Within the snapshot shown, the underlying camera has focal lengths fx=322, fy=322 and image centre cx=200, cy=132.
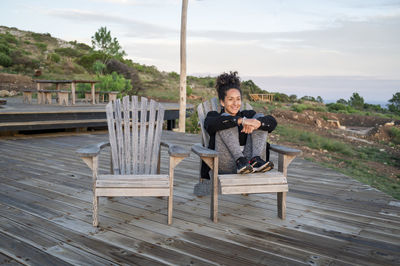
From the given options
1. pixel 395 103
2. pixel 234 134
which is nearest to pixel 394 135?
pixel 234 134

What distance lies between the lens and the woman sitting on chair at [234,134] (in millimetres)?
2382

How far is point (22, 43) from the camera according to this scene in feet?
94.3

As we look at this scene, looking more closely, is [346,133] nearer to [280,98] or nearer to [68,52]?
[280,98]

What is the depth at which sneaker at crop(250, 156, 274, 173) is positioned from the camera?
7.54 ft

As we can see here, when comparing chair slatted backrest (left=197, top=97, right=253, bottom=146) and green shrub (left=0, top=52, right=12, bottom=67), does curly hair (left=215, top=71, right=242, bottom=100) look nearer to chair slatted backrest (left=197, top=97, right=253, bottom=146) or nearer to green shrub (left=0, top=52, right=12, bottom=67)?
chair slatted backrest (left=197, top=97, right=253, bottom=146)

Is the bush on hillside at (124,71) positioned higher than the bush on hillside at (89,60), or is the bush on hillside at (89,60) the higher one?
the bush on hillside at (89,60)

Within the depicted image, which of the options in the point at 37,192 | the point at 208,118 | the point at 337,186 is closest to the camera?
the point at 208,118

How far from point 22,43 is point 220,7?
2527 cm

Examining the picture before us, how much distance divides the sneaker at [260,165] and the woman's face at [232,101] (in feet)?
1.74

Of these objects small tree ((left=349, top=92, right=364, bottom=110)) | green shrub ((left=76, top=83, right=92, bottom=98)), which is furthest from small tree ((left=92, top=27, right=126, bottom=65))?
small tree ((left=349, top=92, right=364, bottom=110))

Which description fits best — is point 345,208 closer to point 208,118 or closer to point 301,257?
point 301,257

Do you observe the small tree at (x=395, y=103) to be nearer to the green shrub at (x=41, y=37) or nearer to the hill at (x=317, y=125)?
the hill at (x=317, y=125)

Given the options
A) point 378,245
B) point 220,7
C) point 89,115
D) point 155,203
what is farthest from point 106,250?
point 220,7

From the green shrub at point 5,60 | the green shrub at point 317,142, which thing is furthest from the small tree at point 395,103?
the green shrub at point 5,60
